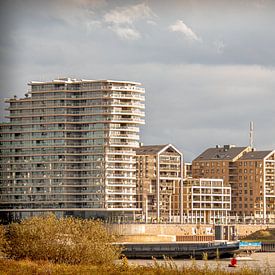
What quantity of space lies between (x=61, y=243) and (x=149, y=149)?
6157 centimetres

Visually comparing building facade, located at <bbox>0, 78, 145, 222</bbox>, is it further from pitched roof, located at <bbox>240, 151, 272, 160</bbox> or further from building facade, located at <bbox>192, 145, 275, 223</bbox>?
pitched roof, located at <bbox>240, 151, 272, 160</bbox>

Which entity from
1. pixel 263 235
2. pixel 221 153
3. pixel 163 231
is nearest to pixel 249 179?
pixel 221 153

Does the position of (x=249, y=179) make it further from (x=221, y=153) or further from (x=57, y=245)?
(x=57, y=245)

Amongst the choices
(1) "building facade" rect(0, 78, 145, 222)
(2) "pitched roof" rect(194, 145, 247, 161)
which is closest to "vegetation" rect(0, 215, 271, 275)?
(1) "building facade" rect(0, 78, 145, 222)

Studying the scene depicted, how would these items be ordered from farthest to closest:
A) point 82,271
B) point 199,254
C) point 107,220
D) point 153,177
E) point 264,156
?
point 264,156 → point 153,177 → point 107,220 → point 199,254 → point 82,271

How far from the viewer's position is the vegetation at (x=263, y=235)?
440 feet

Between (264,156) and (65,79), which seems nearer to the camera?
(65,79)

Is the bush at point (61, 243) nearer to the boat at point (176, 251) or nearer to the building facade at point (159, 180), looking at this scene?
the boat at point (176, 251)

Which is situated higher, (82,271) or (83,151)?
(83,151)

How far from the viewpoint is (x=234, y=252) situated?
103562 millimetres

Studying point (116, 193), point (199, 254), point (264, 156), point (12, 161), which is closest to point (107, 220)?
point (116, 193)

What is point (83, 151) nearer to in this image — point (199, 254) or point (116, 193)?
point (116, 193)

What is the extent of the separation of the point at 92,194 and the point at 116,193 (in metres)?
2.27

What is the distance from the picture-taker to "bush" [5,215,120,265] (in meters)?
72.6
